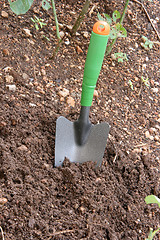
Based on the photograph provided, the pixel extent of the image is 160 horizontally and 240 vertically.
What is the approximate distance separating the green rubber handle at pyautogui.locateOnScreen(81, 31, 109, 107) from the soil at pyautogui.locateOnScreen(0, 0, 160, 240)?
195 mm

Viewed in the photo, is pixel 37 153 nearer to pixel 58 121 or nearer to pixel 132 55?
pixel 58 121

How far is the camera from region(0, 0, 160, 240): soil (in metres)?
1.16

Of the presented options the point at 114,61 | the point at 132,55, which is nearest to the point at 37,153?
the point at 114,61

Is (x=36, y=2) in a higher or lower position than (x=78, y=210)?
higher

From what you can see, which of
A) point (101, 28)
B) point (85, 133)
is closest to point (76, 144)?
point (85, 133)

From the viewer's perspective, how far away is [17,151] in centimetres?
127

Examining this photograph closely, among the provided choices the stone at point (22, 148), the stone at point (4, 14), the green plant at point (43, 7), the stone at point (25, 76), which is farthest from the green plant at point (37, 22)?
the stone at point (22, 148)

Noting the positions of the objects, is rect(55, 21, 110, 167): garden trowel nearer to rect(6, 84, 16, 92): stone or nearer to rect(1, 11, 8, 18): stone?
rect(6, 84, 16, 92): stone

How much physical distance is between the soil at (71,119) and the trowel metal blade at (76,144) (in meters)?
0.04

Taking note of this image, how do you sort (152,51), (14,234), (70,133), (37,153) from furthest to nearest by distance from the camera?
(152,51), (70,133), (37,153), (14,234)

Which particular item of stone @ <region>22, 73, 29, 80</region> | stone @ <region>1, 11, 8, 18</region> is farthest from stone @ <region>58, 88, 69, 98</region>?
stone @ <region>1, 11, 8, 18</region>

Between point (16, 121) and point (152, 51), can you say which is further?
point (152, 51)

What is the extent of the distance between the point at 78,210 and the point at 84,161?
262mm

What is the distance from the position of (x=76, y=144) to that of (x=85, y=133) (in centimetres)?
7
